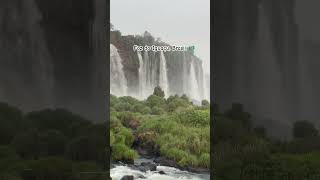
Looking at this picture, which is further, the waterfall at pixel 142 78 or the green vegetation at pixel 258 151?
the waterfall at pixel 142 78

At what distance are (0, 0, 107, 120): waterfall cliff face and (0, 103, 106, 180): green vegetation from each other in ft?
0.40

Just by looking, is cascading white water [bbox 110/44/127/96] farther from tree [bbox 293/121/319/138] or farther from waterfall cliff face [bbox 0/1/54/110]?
tree [bbox 293/121/319/138]

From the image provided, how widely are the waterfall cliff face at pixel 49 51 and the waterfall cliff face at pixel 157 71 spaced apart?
0.66 feet

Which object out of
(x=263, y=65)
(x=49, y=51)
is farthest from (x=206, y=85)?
(x=49, y=51)

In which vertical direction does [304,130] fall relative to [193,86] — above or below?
below

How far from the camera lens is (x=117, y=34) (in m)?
5.46

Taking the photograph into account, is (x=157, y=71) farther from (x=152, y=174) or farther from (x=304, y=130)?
(x=304, y=130)

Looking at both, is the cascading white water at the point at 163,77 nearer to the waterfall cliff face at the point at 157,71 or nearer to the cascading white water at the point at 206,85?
the waterfall cliff face at the point at 157,71

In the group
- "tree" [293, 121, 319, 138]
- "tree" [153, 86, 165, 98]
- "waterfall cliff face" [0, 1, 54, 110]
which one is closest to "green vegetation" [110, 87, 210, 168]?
"tree" [153, 86, 165, 98]

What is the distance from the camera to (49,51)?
17.9 ft

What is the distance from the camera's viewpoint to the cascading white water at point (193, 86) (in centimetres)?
547

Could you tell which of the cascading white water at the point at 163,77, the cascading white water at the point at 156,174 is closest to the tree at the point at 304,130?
the cascading white water at the point at 156,174

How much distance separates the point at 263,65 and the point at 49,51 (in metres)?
2.02

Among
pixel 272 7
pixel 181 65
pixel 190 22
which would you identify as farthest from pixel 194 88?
pixel 272 7
